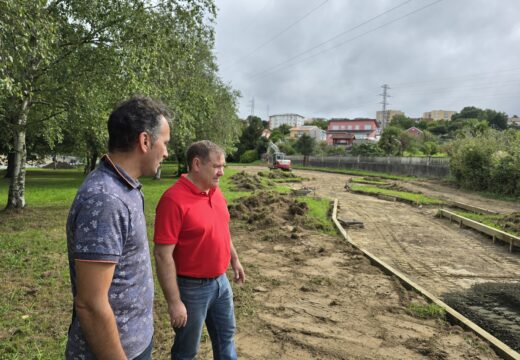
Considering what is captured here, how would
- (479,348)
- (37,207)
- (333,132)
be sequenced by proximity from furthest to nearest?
(333,132) < (37,207) < (479,348)

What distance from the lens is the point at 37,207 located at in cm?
1209

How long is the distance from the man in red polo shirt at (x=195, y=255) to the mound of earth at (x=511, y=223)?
437 inches

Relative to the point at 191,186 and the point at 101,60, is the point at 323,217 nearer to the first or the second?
the point at 101,60

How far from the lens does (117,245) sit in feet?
4.91

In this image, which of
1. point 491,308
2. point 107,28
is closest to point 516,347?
point 491,308

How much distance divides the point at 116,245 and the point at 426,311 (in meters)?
4.78

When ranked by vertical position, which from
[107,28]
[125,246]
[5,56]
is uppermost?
[107,28]

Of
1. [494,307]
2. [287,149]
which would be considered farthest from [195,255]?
[287,149]

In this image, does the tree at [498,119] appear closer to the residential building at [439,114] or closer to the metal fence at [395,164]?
the metal fence at [395,164]

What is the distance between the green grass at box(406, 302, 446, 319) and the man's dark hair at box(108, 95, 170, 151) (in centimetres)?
463

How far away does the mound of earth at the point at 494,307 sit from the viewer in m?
4.95

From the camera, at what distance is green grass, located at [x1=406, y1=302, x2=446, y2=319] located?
16.2 ft

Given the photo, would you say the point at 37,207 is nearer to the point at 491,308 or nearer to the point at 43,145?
the point at 491,308

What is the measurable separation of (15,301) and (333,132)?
99.8m
